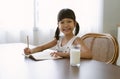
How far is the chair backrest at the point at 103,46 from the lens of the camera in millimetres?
1545

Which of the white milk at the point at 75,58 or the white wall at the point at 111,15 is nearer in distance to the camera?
the white milk at the point at 75,58

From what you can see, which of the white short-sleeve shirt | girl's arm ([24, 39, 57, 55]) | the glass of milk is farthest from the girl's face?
the glass of milk

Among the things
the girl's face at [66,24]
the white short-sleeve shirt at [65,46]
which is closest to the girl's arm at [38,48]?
the white short-sleeve shirt at [65,46]

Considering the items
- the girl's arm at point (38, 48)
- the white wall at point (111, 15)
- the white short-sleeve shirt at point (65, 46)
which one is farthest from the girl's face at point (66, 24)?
the white wall at point (111, 15)

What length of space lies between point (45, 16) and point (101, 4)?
3.21 ft

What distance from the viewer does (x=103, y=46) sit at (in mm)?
1677

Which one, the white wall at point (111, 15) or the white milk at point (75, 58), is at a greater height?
the white wall at point (111, 15)

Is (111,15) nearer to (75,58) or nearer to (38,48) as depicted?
(38,48)

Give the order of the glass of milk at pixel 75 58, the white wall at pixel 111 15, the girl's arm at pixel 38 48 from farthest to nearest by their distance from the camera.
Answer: the white wall at pixel 111 15, the girl's arm at pixel 38 48, the glass of milk at pixel 75 58

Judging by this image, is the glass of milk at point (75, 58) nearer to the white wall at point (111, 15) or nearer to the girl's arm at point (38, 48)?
the girl's arm at point (38, 48)

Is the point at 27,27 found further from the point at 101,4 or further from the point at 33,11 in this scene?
the point at 101,4

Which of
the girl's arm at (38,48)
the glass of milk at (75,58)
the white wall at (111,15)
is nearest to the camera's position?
the glass of milk at (75,58)

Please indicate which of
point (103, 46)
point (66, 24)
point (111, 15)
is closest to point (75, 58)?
point (66, 24)

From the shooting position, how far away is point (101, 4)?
3.52 m
